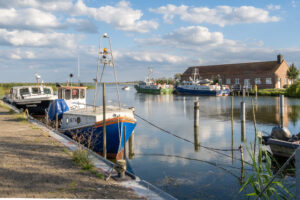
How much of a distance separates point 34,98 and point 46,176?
18.2 meters

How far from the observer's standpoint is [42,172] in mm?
7066

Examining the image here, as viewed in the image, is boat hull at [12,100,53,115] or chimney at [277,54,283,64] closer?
boat hull at [12,100,53,115]

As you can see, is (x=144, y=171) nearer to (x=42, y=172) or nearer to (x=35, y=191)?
(x=42, y=172)

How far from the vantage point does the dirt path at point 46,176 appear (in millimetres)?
5766

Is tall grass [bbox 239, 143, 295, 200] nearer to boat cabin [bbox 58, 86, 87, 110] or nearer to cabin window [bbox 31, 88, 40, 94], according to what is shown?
boat cabin [bbox 58, 86, 87, 110]

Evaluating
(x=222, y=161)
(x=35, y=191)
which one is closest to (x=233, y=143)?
(x=222, y=161)

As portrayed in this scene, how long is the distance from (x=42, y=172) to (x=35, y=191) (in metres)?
1.38

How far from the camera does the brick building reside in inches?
2697

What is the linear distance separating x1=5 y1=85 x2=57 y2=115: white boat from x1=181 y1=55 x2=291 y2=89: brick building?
56349 millimetres

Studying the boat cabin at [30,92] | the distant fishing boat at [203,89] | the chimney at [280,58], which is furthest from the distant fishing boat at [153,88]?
the boat cabin at [30,92]

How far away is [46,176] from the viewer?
22.1 feet

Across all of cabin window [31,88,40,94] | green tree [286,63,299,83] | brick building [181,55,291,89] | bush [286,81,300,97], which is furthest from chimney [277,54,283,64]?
cabin window [31,88,40,94]

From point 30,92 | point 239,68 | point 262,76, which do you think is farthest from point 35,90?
point 239,68

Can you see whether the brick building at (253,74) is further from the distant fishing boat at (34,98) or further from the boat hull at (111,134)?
the boat hull at (111,134)
